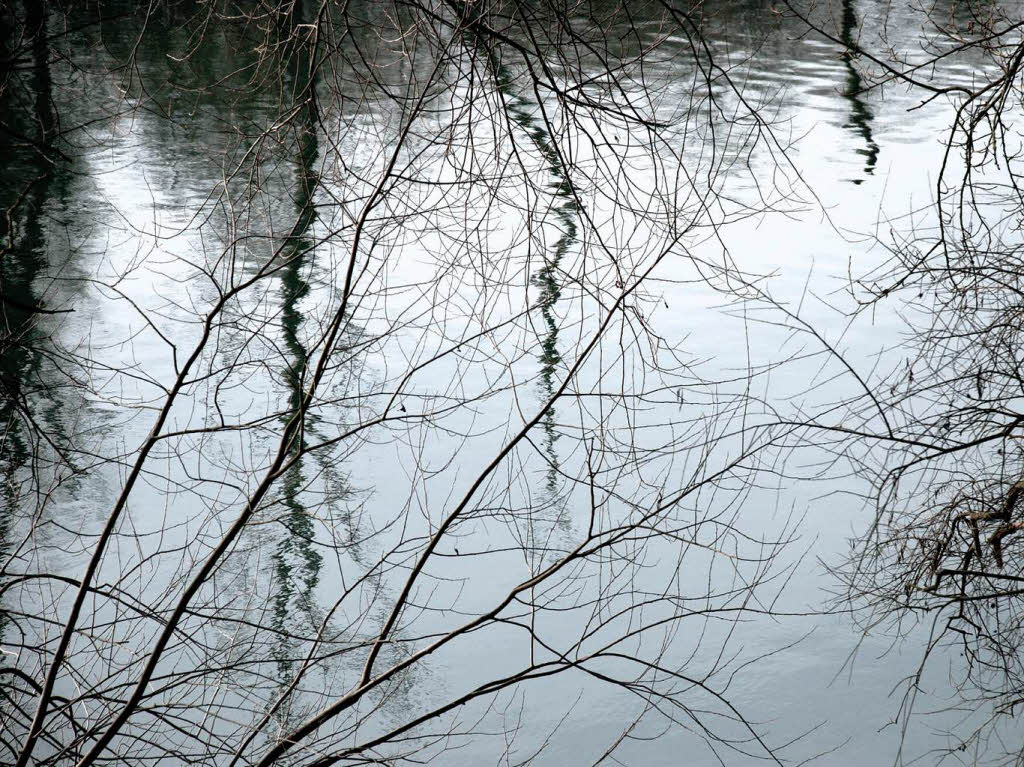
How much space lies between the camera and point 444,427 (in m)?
7.49

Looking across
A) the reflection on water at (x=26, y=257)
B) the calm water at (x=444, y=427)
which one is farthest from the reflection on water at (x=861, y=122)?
the reflection on water at (x=26, y=257)

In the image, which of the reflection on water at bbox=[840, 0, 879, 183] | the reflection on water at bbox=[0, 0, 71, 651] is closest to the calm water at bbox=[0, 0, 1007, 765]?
the reflection on water at bbox=[0, 0, 71, 651]

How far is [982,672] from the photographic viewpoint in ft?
20.2

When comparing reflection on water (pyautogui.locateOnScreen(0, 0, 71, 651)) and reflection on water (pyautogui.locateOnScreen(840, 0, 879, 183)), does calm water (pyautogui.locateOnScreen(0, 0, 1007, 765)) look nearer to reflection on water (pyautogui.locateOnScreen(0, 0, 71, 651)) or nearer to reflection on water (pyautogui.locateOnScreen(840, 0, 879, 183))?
reflection on water (pyautogui.locateOnScreen(0, 0, 71, 651))

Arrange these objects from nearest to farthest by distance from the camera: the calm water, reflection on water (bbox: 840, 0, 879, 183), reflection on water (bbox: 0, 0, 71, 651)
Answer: the calm water, reflection on water (bbox: 0, 0, 71, 651), reflection on water (bbox: 840, 0, 879, 183)

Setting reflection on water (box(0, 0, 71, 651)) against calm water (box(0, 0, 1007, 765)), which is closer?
calm water (box(0, 0, 1007, 765))

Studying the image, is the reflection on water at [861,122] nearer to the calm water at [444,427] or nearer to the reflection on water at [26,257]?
the calm water at [444,427]

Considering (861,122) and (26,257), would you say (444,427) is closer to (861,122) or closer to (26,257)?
(26,257)

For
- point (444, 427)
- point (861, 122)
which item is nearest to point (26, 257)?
point (444, 427)

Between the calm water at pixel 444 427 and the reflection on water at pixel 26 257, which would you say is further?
the reflection on water at pixel 26 257

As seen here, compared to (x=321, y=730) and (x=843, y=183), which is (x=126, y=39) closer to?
(x=843, y=183)

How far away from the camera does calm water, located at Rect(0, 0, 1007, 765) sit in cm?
388

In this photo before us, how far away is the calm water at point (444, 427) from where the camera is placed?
3877mm

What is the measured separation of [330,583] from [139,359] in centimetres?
326
